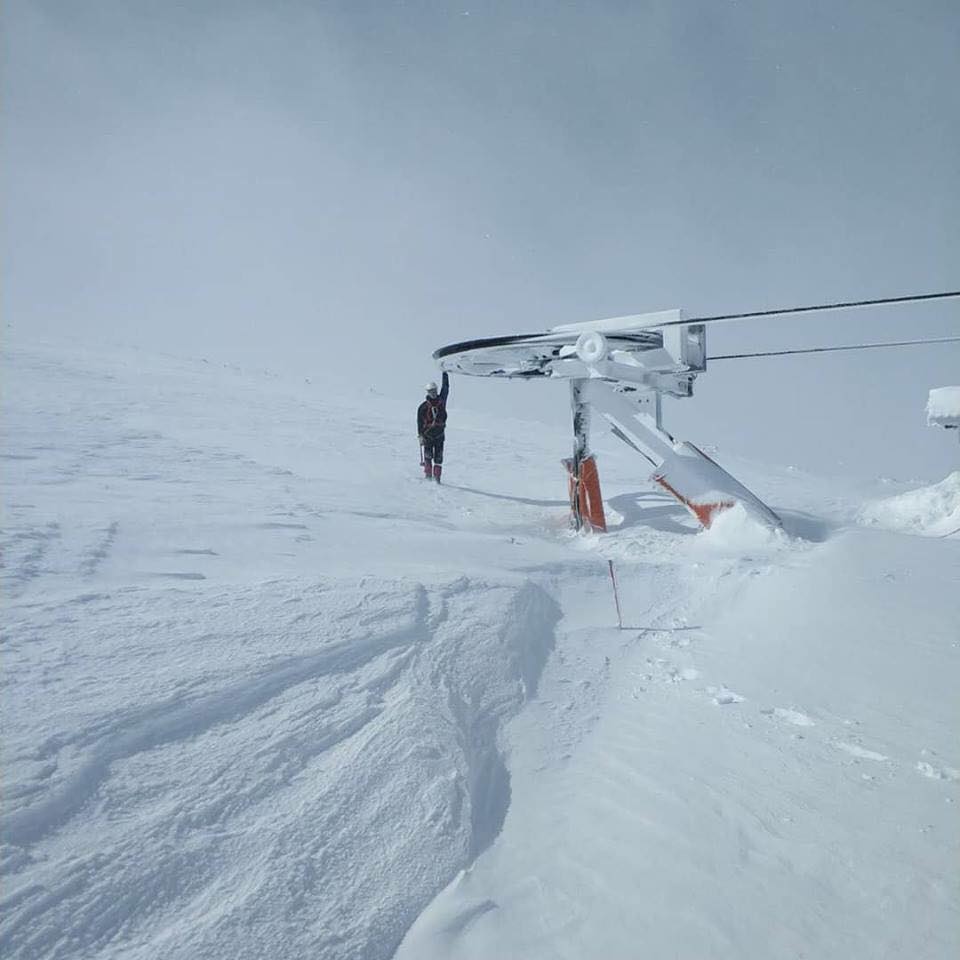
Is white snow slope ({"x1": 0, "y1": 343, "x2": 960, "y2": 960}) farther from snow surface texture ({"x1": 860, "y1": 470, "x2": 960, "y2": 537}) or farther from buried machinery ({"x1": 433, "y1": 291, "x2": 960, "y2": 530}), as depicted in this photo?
snow surface texture ({"x1": 860, "y1": 470, "x2": 960, "y2": 537})

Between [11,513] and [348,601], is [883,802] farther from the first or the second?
[11,513]

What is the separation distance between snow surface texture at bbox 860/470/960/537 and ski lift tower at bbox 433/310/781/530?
90.9 inches

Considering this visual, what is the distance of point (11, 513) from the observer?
3.94 meters

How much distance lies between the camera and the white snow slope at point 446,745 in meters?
1.66

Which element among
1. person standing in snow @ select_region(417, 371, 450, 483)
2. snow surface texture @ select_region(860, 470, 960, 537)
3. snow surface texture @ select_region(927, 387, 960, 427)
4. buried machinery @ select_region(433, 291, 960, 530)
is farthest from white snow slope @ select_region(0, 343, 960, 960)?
snow surface texture @ select_region(927, 387, 960, 427)

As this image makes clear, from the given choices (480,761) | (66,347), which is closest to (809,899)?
(480,761)

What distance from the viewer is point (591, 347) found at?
261 inches

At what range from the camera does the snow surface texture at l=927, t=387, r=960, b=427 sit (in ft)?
27.4

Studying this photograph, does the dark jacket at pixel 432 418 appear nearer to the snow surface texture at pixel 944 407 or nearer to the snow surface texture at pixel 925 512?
the snow surface texture at pixel 925 512

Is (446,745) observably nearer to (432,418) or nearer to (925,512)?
(432,418)

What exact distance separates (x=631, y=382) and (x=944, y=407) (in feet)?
16.8

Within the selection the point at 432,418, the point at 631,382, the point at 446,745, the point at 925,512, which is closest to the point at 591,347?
the point at 631,382

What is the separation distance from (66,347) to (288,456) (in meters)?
13.2

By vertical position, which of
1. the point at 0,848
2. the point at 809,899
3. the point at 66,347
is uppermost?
the point at 66,347
